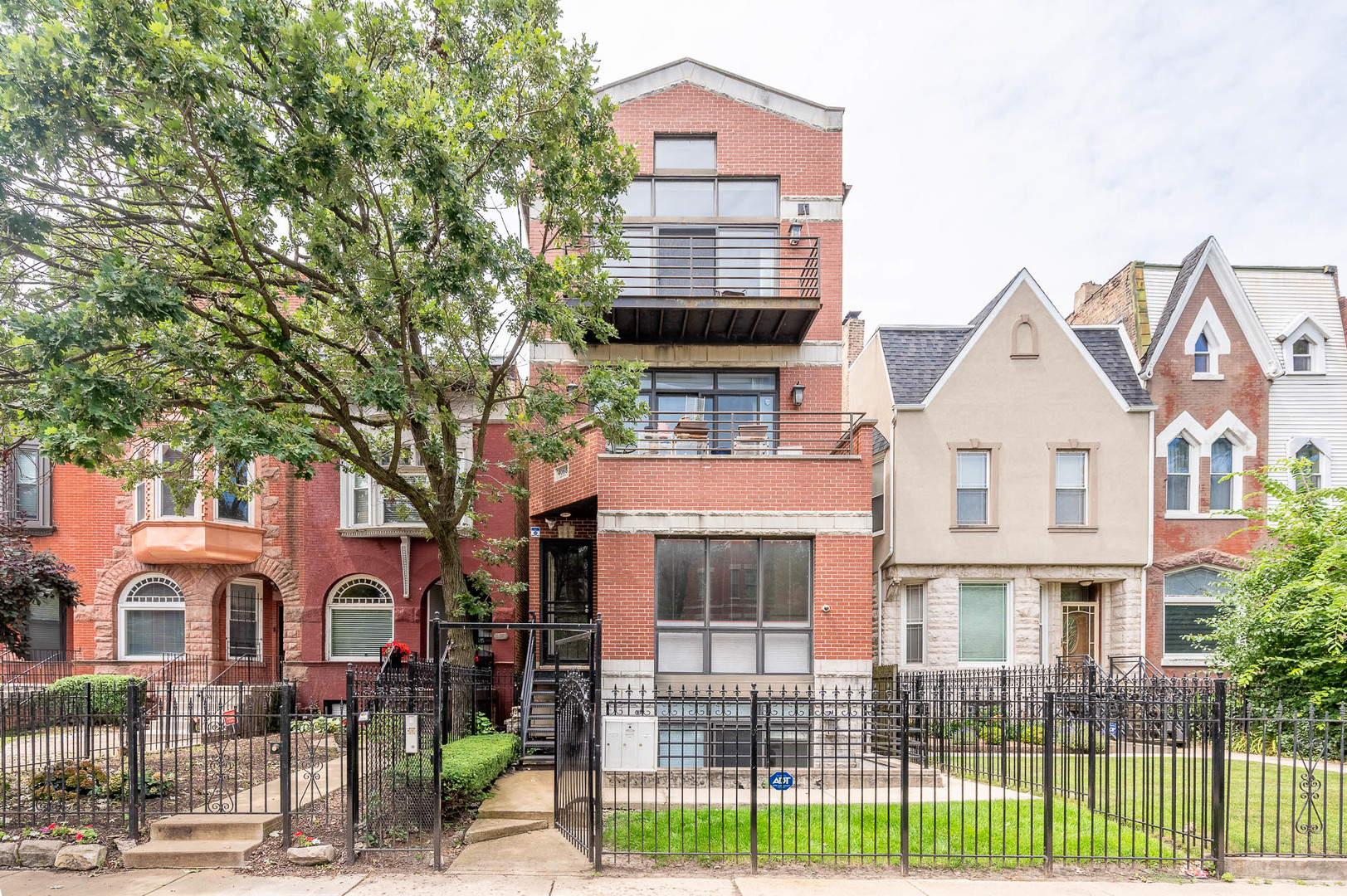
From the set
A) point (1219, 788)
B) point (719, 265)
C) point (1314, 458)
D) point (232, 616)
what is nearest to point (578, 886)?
point (1219, 788)

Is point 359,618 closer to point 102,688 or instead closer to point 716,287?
point 102,688

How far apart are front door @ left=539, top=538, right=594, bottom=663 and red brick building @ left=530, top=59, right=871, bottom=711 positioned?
1.6 inches

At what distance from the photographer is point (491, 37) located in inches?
392

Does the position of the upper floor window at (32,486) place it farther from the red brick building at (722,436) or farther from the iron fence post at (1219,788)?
the iron fence post at (1219,788)

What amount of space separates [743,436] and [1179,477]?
10610 mm

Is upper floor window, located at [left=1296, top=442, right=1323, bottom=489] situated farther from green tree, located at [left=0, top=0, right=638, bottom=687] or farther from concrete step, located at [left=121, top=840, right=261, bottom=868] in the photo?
concrete step, located at [left=121, top=840, right=261, bottom=868]

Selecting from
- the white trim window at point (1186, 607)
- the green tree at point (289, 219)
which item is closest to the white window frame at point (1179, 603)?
the white trim window at point (1186, 607)

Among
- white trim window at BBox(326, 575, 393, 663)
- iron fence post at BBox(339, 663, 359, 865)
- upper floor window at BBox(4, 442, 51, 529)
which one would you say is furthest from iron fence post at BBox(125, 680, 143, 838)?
upper floor window at BBox(4, 442, 51, 529)

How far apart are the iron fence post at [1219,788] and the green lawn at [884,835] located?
0.46 meters

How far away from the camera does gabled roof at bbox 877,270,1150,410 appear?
1711 centimetres

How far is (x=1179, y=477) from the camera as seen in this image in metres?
17.7

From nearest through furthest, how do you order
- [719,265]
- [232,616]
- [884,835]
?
[884,835] < [719,265] < [232,616]

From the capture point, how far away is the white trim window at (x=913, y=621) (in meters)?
16.9

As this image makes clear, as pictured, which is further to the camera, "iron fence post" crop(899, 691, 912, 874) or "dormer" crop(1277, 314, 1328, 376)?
"dormer" crop(1277, 314, 1328, 376)
